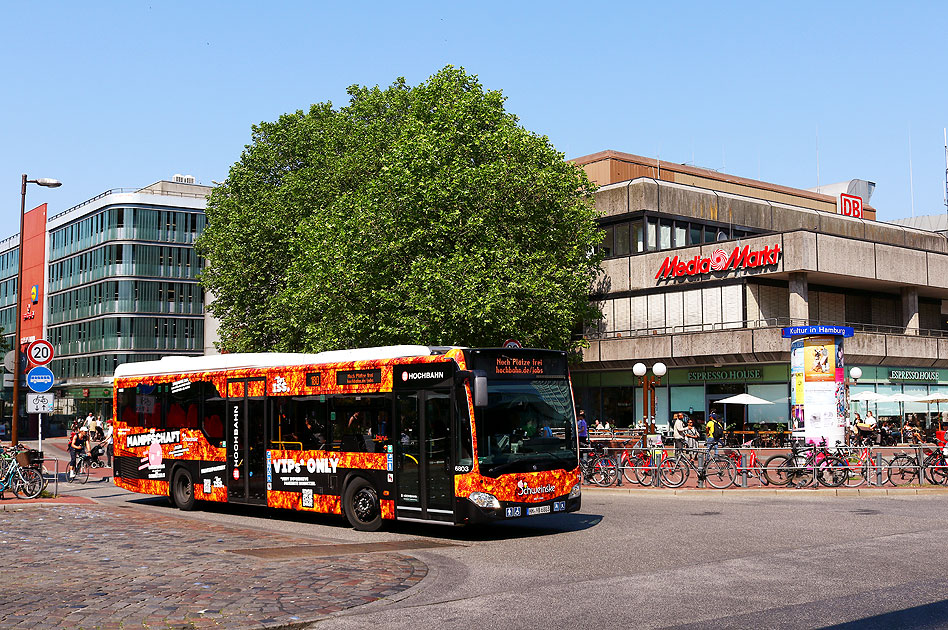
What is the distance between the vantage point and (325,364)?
57.9 ft

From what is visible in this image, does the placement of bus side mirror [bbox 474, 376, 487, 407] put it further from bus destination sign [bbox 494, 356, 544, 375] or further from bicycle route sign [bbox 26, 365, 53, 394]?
bicycle route sign [bbox 26, 365, 53, 394]

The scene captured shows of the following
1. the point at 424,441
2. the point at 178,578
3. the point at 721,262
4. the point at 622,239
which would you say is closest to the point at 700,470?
the point at 424,441

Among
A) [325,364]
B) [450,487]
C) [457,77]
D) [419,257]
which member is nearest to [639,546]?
[450,487]

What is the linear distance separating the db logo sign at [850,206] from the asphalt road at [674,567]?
41.0 metres

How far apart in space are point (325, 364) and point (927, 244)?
5282 centimetres

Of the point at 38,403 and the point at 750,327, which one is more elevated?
the point at 750,327

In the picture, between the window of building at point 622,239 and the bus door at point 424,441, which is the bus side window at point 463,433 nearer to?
the bus door at point 424,441

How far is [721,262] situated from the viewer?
4403cm

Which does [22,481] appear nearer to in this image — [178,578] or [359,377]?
[359,377]

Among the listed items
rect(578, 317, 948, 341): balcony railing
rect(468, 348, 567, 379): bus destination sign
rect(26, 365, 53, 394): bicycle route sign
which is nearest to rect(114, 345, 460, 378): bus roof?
rect(468, 348, 567, 379): bus destination sign

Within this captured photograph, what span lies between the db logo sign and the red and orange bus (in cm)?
4636

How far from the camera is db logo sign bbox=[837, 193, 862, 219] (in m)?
58.5

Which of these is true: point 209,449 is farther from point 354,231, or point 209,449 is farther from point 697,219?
point 697,219

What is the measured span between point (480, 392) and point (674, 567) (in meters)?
3.96
